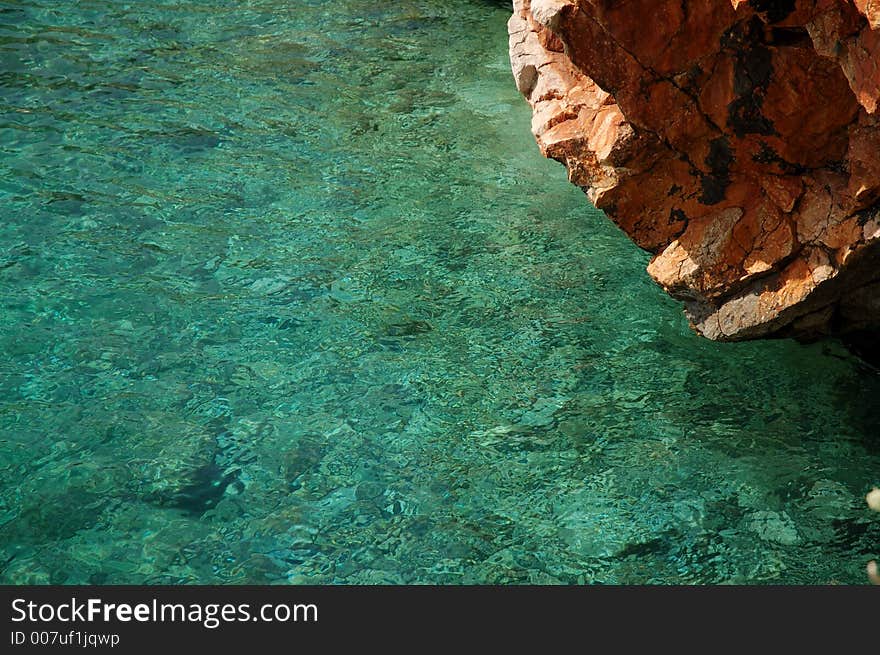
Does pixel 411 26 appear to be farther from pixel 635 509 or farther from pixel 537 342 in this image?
pixel 635 509

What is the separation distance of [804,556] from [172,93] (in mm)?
5770

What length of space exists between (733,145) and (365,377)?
6.55 feet

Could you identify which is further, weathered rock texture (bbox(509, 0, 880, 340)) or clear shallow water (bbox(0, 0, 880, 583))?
clear shallow water (bbox(0, 0, 880, 583))

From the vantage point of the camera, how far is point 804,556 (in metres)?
3.89

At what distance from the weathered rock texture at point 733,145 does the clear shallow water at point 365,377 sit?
0.59 m

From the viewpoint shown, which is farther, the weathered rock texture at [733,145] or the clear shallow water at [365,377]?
the clear shallow water at [365,377]

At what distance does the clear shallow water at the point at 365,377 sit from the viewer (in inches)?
155

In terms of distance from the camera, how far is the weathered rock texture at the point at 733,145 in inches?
151

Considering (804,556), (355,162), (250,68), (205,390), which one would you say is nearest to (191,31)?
(250,68)

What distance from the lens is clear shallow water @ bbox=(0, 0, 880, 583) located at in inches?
155

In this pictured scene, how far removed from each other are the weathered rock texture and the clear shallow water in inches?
23.3

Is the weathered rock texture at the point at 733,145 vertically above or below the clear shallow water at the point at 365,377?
above

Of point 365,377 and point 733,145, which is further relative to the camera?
point 365,377

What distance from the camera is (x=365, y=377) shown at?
4.84 meters
